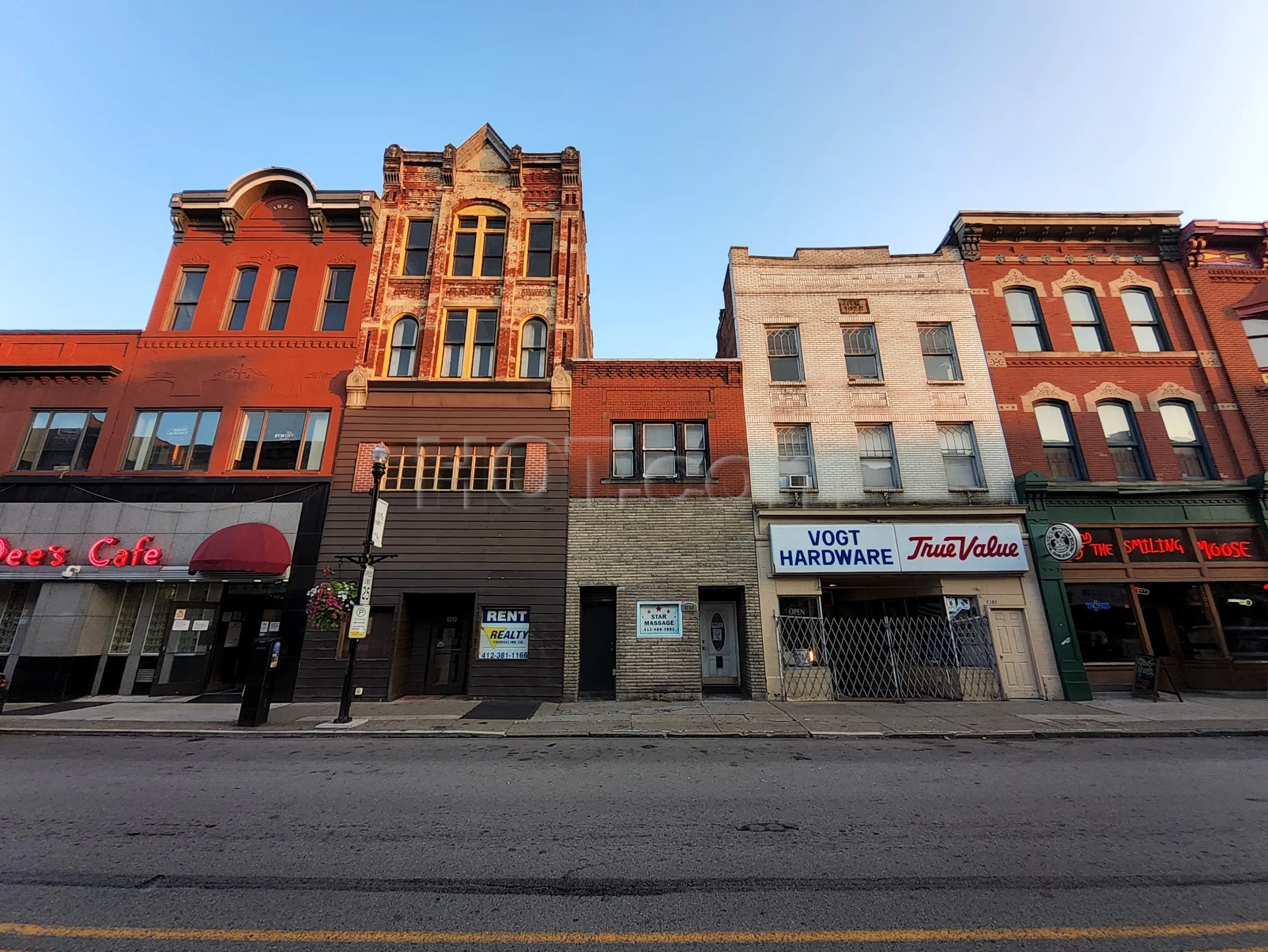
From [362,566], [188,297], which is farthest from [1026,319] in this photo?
[188,297]

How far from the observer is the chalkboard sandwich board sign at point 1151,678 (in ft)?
43.5

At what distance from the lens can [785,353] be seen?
17953mm

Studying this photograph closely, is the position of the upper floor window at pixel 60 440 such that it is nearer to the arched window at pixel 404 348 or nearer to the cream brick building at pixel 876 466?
the arched window at pixel 404 348

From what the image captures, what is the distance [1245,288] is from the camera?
17906mm

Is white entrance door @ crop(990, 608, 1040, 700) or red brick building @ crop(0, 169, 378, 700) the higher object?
red brick building @ crop(0, 169, 378, 700)

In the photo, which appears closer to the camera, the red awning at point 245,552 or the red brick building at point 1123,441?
the red awning at point 245,552

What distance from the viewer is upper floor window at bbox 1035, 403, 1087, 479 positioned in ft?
53.7

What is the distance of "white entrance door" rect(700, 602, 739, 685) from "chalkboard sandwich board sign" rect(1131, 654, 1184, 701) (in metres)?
10.3

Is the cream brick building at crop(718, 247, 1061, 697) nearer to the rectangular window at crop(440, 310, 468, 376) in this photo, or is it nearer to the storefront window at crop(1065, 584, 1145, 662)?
the storefront window at crop(1065, 584, 1145, 662)

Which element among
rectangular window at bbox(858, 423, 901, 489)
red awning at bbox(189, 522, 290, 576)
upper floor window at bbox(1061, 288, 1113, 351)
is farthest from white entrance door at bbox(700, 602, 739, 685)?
upper floor window at bbox(1061, 288, 1113, 351)

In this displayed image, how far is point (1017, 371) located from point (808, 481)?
8.08 m

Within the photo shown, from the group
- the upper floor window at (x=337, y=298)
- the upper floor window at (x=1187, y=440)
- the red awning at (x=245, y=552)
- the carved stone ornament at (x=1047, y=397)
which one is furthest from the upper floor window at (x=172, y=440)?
the upper floor window at (x=1187, y=440)

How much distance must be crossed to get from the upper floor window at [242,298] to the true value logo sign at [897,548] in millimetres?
19020

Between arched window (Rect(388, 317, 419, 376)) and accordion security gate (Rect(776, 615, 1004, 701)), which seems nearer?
accordion security gate (Rect(776, 615, 1004, 701))
